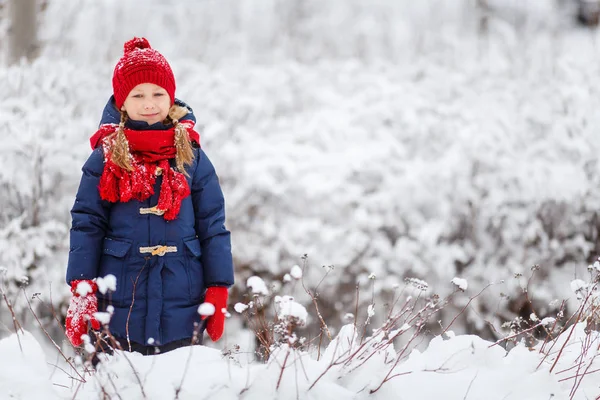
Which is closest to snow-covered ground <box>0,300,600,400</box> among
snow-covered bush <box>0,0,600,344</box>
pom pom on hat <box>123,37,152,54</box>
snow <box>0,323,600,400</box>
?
snow <box>0,323,600,400</box>

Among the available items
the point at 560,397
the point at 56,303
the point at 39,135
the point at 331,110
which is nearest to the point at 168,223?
the point at 560,397

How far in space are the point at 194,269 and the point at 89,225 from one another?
44 centimetres

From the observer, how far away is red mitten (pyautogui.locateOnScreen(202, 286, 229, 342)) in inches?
96.3

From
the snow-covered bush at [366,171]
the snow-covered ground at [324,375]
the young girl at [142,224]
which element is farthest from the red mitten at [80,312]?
the snow-covered bush at [366,171]

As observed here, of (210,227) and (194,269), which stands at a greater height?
(210,227)

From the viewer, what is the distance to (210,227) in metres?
2.55

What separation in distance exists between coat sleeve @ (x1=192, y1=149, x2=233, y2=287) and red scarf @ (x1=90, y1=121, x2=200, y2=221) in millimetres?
123

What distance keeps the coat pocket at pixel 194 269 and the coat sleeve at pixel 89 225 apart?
0.34m

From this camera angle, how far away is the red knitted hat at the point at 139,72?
7.93 ft

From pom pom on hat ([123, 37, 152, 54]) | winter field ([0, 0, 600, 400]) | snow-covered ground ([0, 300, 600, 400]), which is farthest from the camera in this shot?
winter field ([0, 0, 600, 400])

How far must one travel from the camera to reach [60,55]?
7176 mm

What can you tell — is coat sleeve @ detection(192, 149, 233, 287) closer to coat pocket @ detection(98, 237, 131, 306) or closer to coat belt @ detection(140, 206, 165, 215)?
coat belt @ detection(140, 206, 165, 215)

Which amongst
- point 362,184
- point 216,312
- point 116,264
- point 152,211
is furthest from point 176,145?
point 362,184

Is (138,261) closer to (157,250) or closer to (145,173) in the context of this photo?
(157,250)
